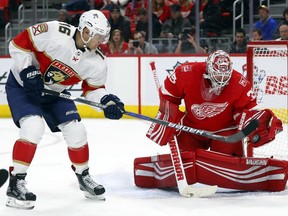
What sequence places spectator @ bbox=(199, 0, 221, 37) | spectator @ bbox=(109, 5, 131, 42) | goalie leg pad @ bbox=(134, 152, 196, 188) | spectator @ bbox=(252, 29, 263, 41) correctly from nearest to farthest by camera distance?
goalie leg pad @ bbox=(134, 152, 196, 188) < spectator @ bbox=(252, 29, 263, 41) < spectator @ bbox=(199, 0, 221, 37) < spectator @ bbox=(109, 5, 131, 42)

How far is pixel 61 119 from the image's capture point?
391 centimetres

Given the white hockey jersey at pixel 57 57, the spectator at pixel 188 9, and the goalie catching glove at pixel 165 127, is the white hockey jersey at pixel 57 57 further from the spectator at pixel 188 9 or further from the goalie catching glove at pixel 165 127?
the spectator at pixel 188 9

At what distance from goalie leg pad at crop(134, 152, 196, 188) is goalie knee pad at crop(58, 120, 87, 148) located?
1.55ft

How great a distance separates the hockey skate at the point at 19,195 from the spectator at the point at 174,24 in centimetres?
476

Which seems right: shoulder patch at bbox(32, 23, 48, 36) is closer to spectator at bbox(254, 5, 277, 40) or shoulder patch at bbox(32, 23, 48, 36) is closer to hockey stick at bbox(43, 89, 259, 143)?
hockey stick at bbox(43, 89, 259, 143)

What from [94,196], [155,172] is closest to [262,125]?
[155,172]

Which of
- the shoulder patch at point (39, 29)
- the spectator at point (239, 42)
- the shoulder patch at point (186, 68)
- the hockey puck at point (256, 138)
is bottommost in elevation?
the spectator at point (239, 42)

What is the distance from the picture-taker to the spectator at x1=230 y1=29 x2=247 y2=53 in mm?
7871

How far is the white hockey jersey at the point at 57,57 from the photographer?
12.6ft

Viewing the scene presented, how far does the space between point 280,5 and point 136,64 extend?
5.99 ft

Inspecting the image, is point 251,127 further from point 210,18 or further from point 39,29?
point 210,18

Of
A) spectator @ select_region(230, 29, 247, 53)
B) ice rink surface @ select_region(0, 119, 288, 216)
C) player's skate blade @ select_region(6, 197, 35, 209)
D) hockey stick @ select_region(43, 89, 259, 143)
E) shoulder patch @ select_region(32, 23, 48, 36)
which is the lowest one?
ice rink surface @ select_region(0, 119, 288, 216)

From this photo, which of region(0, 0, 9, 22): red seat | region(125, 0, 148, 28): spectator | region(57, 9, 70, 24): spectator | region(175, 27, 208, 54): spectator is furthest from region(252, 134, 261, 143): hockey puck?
region(0, 0, 9, 22): red seat

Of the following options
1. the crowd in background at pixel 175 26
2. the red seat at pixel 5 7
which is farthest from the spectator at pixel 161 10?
the red seat at pixel 5 7
